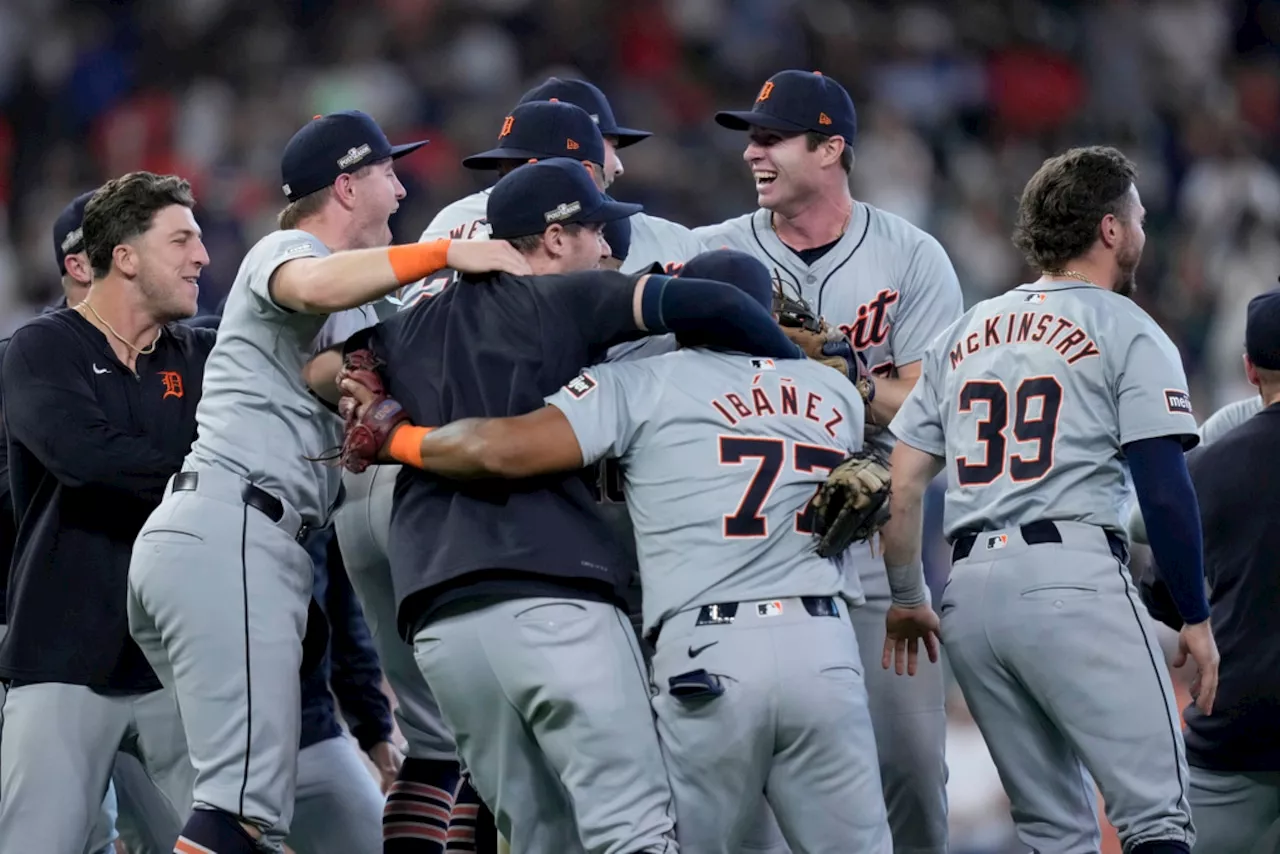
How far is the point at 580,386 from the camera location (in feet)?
14.3

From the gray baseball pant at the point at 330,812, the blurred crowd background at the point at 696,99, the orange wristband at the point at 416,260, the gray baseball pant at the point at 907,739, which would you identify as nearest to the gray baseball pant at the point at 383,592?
the gray baseball pant at the point at 330,812

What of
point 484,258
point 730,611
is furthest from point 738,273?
point 730,611

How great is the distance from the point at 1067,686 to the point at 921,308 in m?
1.55

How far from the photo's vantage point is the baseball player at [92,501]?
482 cm

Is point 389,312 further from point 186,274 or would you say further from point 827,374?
point 827,374

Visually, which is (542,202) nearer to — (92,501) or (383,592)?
(383,592)

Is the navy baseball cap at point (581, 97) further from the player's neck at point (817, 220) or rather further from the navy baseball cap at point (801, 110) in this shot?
the player's neck at point (817, 220)

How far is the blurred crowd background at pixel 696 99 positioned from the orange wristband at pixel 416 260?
6.99 m

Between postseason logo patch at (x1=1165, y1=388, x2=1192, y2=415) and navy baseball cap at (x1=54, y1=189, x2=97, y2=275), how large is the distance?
3344 mm

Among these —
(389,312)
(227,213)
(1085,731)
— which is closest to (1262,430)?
(1085,731)

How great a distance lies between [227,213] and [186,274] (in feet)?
21.9

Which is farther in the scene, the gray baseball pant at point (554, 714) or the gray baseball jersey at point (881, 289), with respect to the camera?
the gray baseball jersey at point (881, 289)

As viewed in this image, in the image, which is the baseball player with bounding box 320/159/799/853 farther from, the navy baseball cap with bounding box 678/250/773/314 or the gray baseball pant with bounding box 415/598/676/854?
the navy baseball cap with bounding box 678/250/773/314

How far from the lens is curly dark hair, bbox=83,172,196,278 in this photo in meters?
5.09
